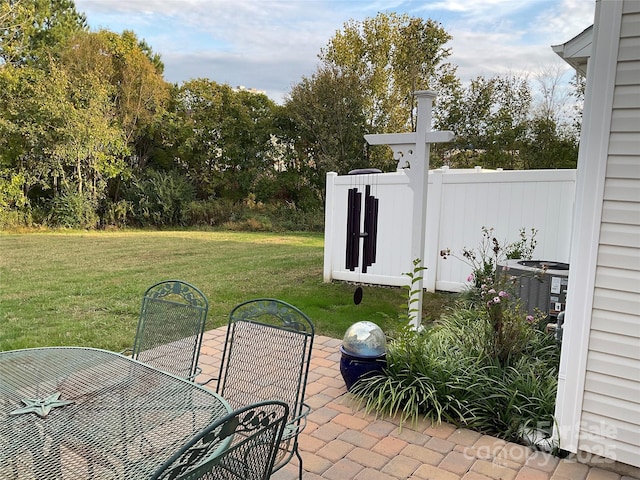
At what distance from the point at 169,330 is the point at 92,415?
97cm

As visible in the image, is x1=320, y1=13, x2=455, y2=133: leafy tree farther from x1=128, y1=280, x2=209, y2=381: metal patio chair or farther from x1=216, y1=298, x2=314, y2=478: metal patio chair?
x1=216, y1=298, x2=314, y2=478: metal patio chair

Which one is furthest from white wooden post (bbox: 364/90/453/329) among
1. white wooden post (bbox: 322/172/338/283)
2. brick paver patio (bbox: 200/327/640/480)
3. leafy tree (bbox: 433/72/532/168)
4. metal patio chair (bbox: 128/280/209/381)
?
leafy tree (bbox: 433/72/532/168)

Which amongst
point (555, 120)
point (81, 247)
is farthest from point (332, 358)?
point (555, 120)

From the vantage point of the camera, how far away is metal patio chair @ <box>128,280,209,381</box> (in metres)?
2.60

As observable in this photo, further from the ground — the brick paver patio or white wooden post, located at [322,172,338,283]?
white wooden post, located at [322,172,338,283]

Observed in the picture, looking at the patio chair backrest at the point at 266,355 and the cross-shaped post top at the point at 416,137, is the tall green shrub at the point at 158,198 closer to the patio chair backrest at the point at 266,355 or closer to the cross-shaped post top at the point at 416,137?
the cross-shaped post top at the point at 416,137

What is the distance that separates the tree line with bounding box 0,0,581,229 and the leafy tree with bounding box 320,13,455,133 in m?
0.03

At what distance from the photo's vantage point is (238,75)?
13.9m

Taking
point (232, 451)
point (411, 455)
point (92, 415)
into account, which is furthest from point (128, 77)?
point (232, 451)

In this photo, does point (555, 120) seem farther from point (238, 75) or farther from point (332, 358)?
point (332, 358)

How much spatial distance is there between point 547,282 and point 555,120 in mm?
8711

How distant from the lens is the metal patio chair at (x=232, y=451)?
1105mm

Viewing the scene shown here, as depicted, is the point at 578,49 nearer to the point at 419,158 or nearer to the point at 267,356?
the point at 419,158

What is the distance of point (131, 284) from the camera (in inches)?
239
